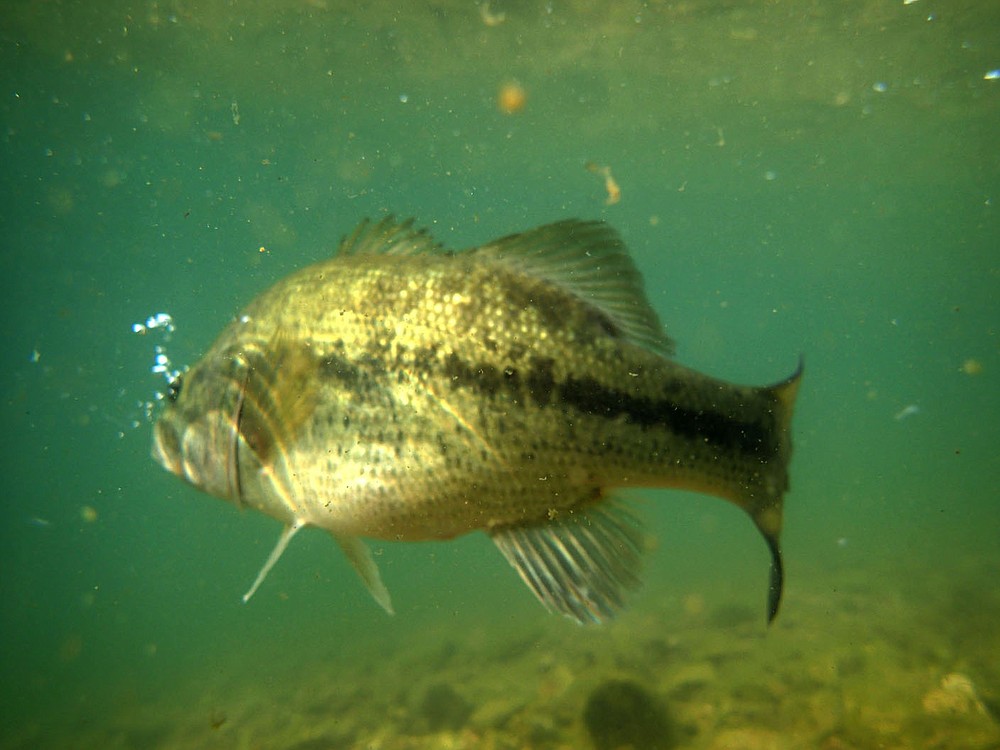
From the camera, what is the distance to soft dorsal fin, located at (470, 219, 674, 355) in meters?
2.31

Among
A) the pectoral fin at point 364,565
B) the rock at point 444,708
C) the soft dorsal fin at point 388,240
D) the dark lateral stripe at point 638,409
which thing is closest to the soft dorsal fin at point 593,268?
the dark lateral stripe at point 638,409

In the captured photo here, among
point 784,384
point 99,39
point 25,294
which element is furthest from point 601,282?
point 25,294

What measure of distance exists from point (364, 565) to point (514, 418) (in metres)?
1.06

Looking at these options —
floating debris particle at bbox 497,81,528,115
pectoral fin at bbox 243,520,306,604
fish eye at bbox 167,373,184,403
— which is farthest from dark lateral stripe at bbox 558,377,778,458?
floating debris particle at bbox 497,81,528,115

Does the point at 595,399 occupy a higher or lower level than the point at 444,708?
higher

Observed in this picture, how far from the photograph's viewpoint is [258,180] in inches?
1282

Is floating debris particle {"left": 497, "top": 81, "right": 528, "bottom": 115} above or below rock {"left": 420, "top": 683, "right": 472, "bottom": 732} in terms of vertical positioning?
above

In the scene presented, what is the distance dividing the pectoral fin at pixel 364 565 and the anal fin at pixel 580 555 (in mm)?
669

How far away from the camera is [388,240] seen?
2670 millimetres

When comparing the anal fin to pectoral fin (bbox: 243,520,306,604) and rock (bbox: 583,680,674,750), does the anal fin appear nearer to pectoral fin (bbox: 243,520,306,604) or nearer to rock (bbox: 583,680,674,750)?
pectoral fin (bbox: 243,520,306,604)

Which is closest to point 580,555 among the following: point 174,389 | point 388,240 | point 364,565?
point 364,565

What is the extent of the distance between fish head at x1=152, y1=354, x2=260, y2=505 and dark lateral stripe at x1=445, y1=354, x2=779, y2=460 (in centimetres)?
103

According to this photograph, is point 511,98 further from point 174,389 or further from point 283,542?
point 283,542

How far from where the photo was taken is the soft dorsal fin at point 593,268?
2.31 metres
